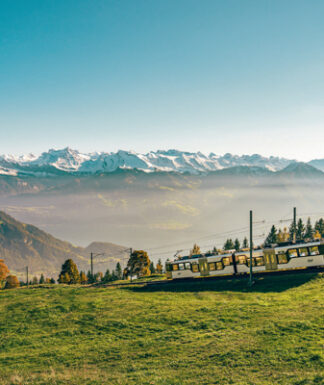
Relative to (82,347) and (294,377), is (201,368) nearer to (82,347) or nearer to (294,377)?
(294,377)

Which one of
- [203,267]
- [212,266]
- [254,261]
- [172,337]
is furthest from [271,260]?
[172,337]

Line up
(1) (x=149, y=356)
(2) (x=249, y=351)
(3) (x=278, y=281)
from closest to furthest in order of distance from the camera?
(2) (x=249, y=351), (1) (x=149, y=356), (3) (x=278, y=281)

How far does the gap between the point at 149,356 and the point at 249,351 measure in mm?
6995

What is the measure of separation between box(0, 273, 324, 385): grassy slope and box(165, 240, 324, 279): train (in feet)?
13.7

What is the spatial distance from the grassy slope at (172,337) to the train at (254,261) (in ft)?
13.7

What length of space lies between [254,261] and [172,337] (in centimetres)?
2463

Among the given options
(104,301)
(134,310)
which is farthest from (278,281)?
(104,301)

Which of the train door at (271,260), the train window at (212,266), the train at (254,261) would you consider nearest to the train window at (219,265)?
the train at (254,261)

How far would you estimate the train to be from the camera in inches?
1645

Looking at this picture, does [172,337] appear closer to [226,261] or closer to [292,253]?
[226,261]

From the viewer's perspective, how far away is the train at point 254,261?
4178 centimetres

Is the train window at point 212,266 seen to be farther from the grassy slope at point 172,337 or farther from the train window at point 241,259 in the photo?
the grassy slope at point 172,337

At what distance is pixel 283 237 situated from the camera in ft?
509

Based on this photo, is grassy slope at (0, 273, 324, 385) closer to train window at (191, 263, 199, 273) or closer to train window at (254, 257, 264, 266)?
train window at (254, 257, 264, 266)
